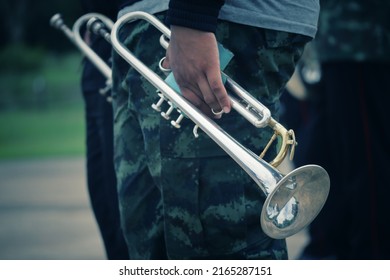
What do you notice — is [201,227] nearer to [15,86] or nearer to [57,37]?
[15,86]

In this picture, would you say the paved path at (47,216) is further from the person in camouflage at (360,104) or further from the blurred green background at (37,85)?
the blurred green background at (37,85)

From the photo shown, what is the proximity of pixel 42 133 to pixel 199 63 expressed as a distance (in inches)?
389

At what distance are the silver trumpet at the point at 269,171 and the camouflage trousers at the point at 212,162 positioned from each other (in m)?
0.08

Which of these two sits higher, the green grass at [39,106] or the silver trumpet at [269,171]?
the silver trumpet at [269,171]

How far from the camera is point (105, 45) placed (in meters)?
2.70

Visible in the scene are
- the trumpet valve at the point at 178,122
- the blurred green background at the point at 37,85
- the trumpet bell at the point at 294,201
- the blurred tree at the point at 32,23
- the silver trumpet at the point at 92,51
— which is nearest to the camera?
the trumpet bell at the point at 294,201

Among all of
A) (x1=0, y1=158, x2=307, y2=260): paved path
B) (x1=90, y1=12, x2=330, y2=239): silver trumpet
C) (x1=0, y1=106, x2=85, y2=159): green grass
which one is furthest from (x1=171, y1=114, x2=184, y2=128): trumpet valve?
(x1=0, y1=106, x2=85, y2=159): green grass

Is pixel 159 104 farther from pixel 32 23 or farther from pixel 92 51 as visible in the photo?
pixel 32 23

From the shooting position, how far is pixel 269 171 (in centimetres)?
170

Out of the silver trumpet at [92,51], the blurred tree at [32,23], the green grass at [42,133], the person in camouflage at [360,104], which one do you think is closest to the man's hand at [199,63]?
the silver trumpet at [92,51]

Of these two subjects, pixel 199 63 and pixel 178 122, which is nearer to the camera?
pixel 199 63

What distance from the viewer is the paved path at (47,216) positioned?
3898mm

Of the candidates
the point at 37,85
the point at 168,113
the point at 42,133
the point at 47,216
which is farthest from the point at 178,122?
the point at 37,85
